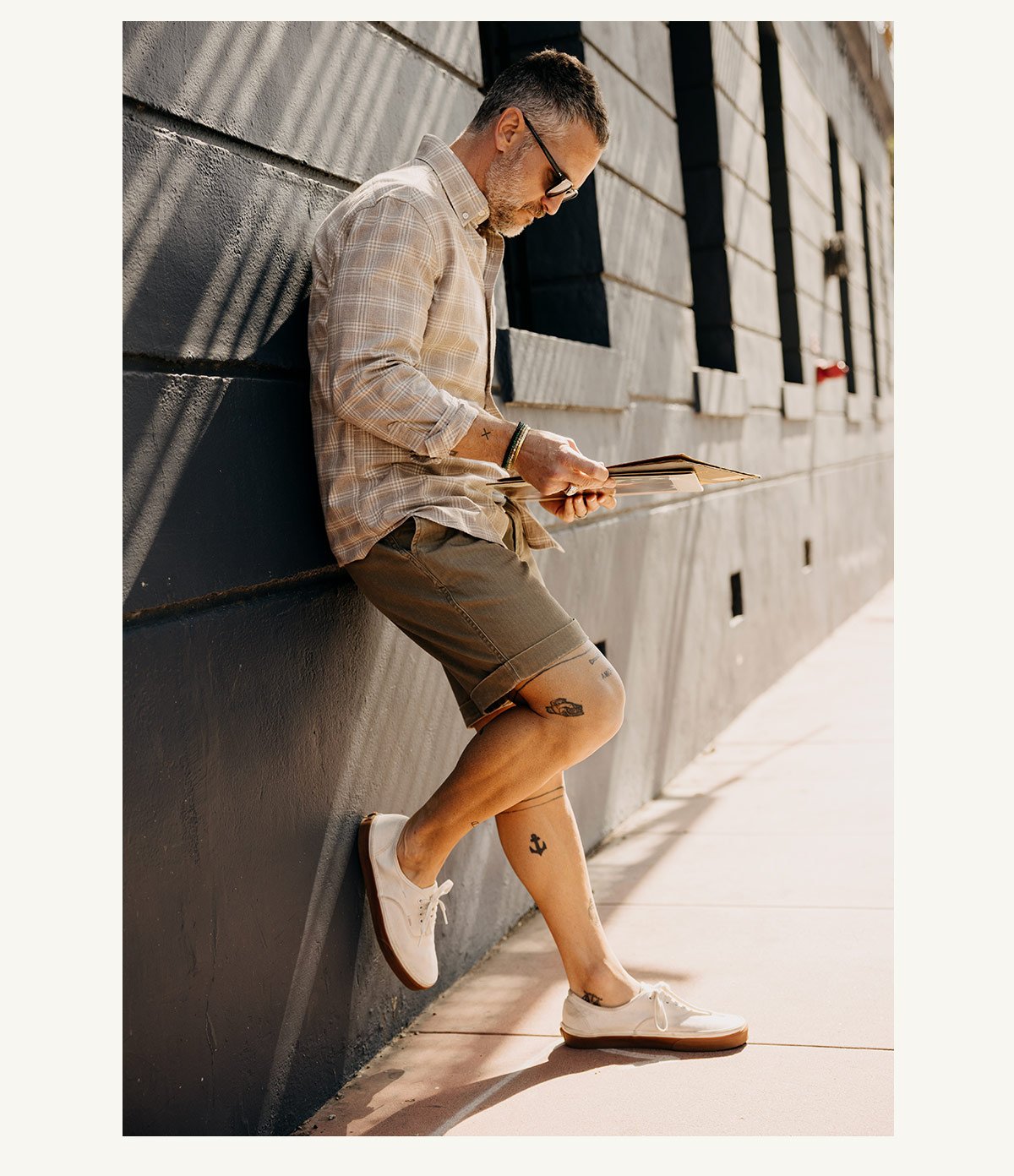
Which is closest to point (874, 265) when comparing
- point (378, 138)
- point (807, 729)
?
point (807, 729)

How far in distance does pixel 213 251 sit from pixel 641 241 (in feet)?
11.6

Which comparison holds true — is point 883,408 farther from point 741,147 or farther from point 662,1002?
point 662,1002

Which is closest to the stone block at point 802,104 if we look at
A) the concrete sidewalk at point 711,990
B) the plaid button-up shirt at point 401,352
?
the concrete sidewalk at point 711,990

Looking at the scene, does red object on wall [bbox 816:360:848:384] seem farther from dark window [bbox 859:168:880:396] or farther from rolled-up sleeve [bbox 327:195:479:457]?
rolled-up sleeve [bbox 327:195:479:457]

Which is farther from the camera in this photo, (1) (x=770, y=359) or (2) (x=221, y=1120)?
(1) (x=770, y=359)

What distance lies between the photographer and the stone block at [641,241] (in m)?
5.20

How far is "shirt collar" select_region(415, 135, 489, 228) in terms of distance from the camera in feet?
8.96

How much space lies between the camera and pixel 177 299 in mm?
2373

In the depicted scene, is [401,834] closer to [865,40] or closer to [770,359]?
[770,359]

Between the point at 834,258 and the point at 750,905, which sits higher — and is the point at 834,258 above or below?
above

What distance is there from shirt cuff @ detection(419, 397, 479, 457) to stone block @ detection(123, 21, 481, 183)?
767 millimetres

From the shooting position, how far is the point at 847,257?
1227cm

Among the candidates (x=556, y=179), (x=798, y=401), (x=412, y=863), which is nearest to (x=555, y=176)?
(x=556, y=179)

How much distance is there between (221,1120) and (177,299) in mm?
1620
